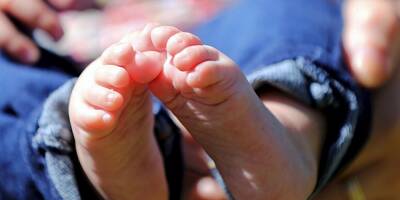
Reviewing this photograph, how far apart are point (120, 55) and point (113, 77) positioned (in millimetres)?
15

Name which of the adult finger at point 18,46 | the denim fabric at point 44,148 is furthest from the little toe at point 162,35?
the adult finger at point 18,46

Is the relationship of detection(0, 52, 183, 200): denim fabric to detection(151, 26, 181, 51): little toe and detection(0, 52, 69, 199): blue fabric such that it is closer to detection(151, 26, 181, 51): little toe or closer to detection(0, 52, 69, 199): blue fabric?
detection(0, 52, 69, 199): blue fabric

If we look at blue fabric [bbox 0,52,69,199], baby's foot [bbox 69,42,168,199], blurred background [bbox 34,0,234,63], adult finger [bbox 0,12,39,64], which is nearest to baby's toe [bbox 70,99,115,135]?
baby's foot [bbox 69,42,168,199]

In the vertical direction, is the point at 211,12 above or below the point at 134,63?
below

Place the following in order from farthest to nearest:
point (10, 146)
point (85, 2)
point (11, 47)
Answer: point (85, 2)
point (11, 47)
point (10, 146)

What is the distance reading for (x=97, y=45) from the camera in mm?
1187

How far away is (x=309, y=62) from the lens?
639 millimetres

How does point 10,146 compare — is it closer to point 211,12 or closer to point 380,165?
point 380,165

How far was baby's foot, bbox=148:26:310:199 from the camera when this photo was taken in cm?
46

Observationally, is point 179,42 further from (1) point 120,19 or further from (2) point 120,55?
(1) point 120,19

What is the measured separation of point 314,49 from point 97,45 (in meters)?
0.59

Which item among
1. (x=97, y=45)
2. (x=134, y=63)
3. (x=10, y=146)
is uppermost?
(x=134, y=63)

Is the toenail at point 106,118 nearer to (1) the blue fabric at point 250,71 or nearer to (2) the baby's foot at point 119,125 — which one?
(2) the baby's foot at point 119,125

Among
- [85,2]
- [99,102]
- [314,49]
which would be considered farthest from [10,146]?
[85,2]
